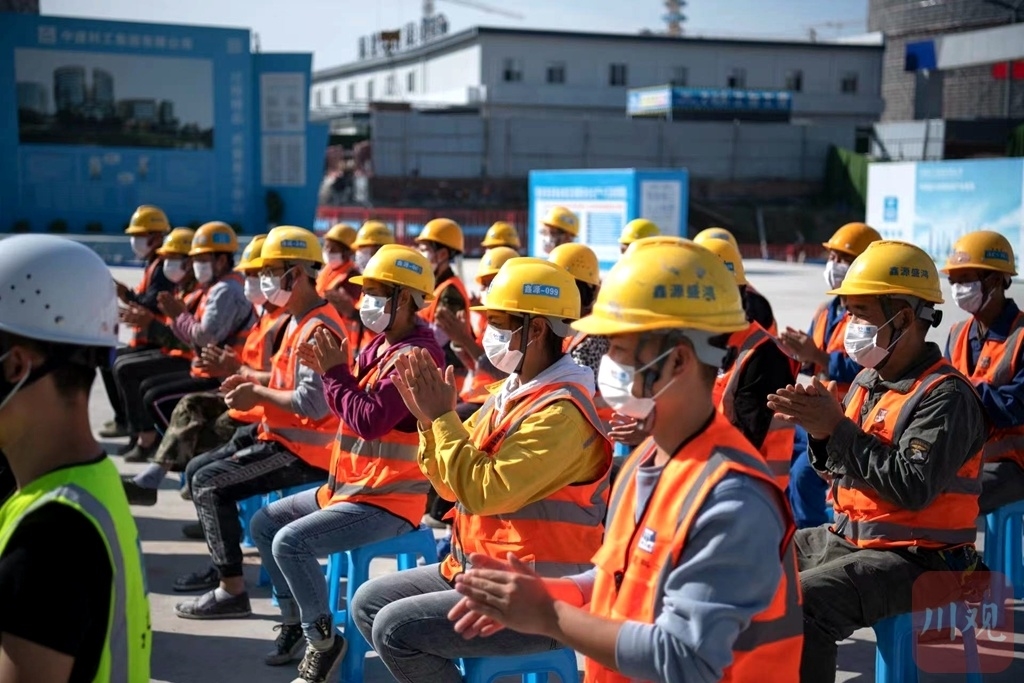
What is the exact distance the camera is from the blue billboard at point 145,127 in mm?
29203

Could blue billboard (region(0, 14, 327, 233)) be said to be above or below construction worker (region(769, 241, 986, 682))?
above

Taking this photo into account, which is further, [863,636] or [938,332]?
[938,332]

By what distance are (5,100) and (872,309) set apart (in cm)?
2941

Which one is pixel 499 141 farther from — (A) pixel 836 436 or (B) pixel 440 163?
(A) pixel 836 436

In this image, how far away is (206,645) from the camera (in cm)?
562

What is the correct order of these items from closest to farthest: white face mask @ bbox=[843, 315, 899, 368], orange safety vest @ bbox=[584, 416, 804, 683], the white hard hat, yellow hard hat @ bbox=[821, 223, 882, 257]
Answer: the white hard hat, orange safety vest @ bbox=[584, 416, 804, 683], white face mask @ bbox=[843, 315, 899, 368], yellow hard hat @ bbox=[821, 223, 882, 257]

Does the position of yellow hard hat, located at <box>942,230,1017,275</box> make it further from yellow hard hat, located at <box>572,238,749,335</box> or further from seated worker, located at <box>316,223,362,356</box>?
seated worker, located at <box>316,223,362,356</box>

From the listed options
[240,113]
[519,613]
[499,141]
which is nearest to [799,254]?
[499,141]

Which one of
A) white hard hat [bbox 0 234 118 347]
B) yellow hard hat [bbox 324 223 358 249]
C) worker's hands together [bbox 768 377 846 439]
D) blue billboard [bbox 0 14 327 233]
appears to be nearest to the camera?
white hard hat [bbox 0 234 118 347]

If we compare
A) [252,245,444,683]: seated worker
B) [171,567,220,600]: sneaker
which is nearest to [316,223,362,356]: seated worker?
[171,567,220,600]: sneaker

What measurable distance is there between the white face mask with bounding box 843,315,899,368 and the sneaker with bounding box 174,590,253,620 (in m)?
3.51

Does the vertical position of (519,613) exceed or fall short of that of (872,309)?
it falls short

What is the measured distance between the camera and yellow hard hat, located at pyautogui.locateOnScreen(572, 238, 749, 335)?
263 centimetres

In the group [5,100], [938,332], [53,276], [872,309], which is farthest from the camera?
[5,100]
